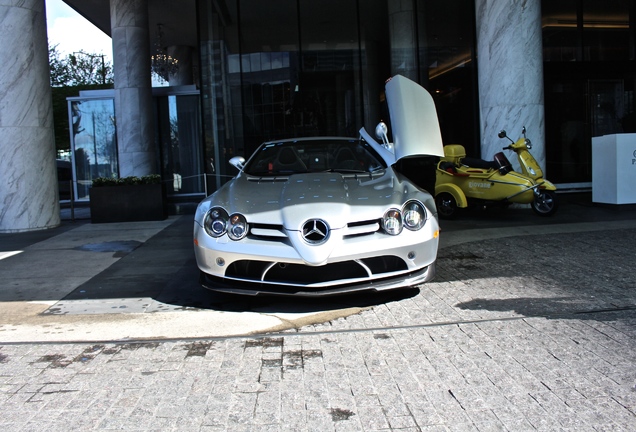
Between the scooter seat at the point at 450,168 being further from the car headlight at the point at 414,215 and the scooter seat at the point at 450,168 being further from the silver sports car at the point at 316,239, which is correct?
the car headlight at the point at 414,215

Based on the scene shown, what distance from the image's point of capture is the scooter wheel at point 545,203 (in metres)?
9.71

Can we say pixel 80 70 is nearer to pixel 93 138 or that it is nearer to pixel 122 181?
pixel 93 138

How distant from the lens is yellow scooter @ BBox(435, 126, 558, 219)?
9.50 m

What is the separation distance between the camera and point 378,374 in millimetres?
3545

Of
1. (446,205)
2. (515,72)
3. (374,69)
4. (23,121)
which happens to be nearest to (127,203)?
(23,121)

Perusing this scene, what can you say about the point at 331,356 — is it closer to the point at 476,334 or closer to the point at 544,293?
the point at 476,334

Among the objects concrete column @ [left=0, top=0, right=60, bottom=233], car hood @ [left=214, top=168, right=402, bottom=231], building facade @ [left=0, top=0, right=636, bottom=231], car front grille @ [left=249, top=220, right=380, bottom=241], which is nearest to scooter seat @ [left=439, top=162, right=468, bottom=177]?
building facade @ [left=0, top=0, right=636, bottom=231]

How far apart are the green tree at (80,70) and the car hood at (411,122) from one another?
39.9m

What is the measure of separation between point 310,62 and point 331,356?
12027mm

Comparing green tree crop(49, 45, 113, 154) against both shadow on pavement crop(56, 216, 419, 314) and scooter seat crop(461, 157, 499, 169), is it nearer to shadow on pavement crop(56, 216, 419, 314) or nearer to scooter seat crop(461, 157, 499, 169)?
scooter seat crop(461, 157, 499, 169)

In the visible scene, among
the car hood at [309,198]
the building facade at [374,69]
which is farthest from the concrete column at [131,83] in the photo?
the car hood at [309,198]

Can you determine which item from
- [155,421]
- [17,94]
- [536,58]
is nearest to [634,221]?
[536,58]

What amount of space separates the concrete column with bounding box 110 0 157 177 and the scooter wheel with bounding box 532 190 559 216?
1211 cm

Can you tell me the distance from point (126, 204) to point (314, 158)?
6.36 m
